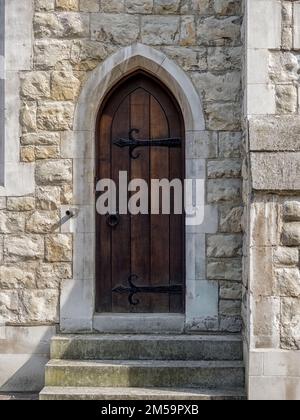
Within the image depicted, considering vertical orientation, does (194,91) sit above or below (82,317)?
above

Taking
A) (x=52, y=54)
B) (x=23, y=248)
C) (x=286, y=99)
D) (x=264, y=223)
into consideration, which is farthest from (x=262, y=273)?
(x=52, y=54)

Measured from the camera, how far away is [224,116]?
5.28 metres

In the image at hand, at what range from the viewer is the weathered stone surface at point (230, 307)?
5.23m

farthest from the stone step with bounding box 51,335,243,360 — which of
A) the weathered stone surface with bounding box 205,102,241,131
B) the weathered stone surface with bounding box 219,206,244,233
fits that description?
the weathered stone surface with bounding box 205,102,241,131

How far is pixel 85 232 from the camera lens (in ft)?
17.4

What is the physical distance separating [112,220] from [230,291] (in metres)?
1.21

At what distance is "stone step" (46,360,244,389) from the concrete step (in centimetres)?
10

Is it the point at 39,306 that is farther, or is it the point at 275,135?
the point at 39,306

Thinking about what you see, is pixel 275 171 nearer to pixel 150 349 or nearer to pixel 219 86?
pixel 219 86

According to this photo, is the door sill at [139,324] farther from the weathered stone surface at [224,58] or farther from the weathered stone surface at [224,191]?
the weathered stone surface at [224,58]

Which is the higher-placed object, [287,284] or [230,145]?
[230,145]

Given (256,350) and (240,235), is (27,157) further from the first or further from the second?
(256,350)
